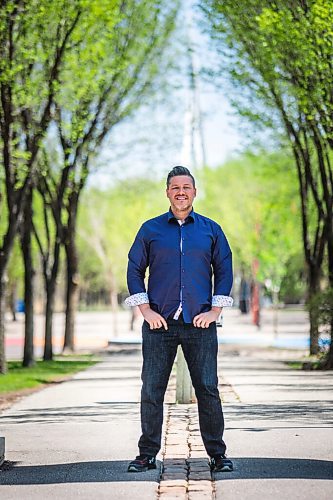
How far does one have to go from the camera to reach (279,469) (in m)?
7.66

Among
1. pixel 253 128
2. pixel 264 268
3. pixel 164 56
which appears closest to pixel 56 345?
pixel 264 268

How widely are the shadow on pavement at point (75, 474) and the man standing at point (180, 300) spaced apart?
0.17 meters

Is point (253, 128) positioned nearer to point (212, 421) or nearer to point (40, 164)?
point (40, 164)

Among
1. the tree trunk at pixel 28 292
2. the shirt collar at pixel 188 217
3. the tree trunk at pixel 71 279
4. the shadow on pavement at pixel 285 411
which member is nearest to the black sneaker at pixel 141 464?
the shirt collar at pixel 188 217

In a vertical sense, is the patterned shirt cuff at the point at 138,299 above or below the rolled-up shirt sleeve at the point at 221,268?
below

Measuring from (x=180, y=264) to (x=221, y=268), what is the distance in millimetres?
282

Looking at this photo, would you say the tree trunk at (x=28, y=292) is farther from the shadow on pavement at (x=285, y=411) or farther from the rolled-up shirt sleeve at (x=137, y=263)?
the rolled-up shirt sleeve at (x=137, y=263)

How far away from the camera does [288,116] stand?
2341 centimetres

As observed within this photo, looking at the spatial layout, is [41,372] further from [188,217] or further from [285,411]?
[188,217]

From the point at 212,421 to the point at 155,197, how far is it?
187ft

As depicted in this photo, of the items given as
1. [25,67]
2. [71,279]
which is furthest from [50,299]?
[25,67]

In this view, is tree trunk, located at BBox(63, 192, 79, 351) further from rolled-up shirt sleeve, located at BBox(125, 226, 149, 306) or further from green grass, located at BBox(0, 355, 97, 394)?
rolled-up shirt sleeve, located at BBox(125, 226, 149, 306)

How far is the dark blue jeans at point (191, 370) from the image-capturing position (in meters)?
7.64

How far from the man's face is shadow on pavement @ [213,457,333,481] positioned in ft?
5.61
